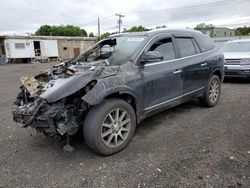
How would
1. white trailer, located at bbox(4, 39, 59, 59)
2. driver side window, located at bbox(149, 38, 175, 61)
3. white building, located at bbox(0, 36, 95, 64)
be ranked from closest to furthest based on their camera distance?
driver side window, located at bbox(149, 38, 175, 61)
white trailer, located at bbox(4, 39, 59, 59)
white building, located at bbox(0, 36, 95, 64)

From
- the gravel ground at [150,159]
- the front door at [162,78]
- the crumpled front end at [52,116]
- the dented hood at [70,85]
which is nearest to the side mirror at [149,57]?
the front door at [162,78]

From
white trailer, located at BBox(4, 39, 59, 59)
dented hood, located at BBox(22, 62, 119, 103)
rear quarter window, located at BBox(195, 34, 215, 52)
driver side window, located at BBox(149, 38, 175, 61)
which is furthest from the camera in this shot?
white trailer, located at BBox(4, 39, 59, 59)

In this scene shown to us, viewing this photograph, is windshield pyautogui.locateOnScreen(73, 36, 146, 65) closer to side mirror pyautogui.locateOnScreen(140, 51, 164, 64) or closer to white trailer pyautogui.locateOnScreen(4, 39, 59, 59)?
side mirror pyautogui.locateOnScreen(140, 51, 164, 64)

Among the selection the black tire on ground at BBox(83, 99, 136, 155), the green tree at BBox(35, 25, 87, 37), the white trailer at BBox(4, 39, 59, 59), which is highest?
the green tree at BBox(35, 25, 87, 37)

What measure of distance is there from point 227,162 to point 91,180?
1798mm

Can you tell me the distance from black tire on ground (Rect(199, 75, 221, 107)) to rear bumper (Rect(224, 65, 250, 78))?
10.3ft

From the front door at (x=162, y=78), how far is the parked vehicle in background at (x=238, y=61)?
16.0 ft

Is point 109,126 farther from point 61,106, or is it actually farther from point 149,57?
point 149,57

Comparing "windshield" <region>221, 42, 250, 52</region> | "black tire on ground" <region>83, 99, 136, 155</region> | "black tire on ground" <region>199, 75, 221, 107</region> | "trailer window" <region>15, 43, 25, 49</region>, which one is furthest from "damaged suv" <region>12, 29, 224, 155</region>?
"trailer window" <region>15, 43, 25, 49</region>

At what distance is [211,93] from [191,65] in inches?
48.4

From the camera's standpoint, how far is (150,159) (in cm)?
299

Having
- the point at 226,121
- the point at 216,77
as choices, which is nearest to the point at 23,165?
the point at 226,121

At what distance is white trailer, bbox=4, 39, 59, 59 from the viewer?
2634 centimetres

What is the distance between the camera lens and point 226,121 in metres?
4.25
